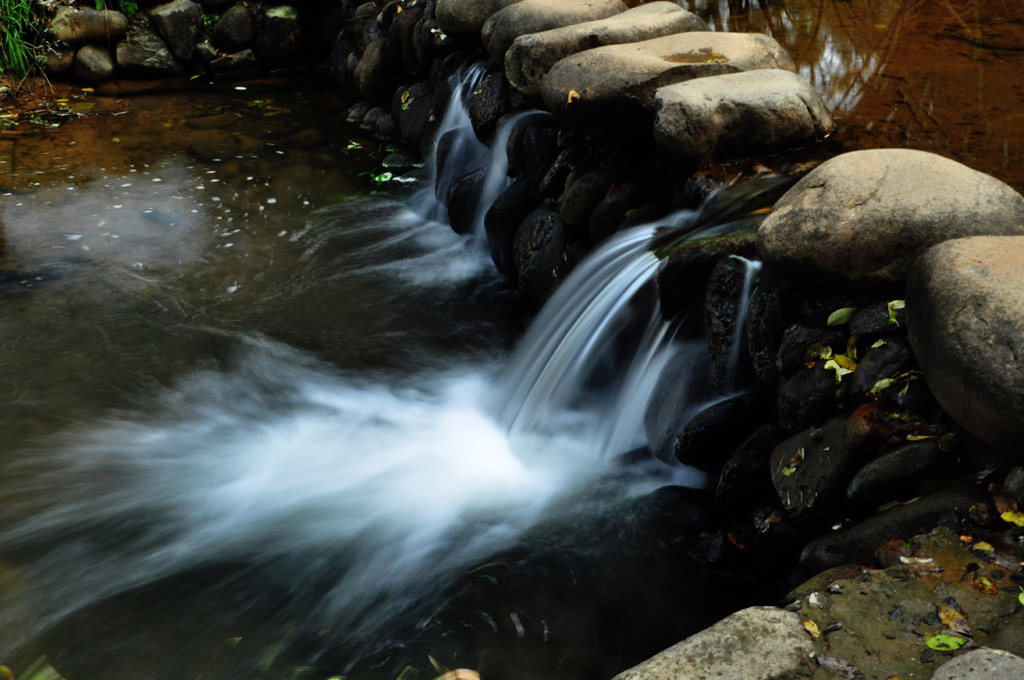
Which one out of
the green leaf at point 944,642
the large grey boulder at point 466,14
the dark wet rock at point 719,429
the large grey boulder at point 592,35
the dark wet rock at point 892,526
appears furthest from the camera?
the large grey boulder at point 466,14

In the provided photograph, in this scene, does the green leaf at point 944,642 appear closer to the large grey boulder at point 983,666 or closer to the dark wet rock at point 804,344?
the large grey boulder at point 983,666

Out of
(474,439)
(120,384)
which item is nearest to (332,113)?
(120,384)

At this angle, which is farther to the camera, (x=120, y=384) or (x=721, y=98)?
(x=120, y=384)

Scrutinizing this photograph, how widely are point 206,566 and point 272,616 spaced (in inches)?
18.1

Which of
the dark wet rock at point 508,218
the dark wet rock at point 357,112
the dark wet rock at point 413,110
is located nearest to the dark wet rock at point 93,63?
the dark wet rock at point 357,112

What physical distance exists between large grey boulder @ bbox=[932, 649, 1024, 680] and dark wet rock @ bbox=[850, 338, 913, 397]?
1.00 meters

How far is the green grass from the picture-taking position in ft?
27.4

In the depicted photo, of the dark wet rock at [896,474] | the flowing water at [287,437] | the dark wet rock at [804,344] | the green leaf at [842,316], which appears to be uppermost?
the green leaf at [842,316]

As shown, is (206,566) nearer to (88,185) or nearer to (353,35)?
(88,185)

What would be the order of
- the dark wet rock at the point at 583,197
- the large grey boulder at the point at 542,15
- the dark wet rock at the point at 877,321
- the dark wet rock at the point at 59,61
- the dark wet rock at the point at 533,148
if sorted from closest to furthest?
the dark wet rock at the point at 877,321
the dark wet rock at the point at 583,197
the dark wet rock at the point at 533,148
the large grey boulder at the point at 542,15
the dark wet rock at the point at 59,61

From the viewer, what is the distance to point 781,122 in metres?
4.12

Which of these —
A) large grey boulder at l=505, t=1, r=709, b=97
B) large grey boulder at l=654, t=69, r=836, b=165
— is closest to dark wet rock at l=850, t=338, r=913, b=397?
large grey boulder at l=654, t=69, r=836, b=165

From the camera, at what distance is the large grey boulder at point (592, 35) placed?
5102 mm

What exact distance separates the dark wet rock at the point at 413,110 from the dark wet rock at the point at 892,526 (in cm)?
576
